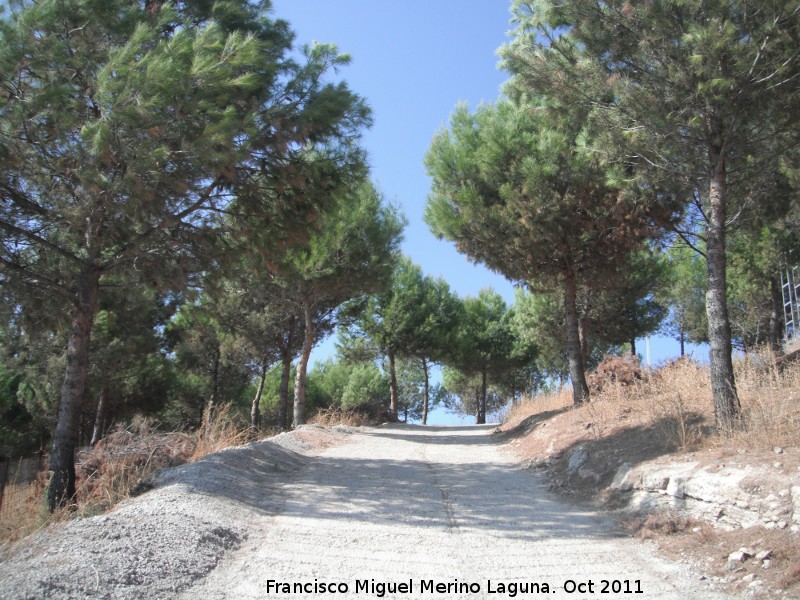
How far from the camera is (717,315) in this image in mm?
6980

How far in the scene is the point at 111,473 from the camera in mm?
7160

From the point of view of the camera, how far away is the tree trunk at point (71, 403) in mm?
6668

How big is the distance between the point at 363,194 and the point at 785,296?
12905 mm

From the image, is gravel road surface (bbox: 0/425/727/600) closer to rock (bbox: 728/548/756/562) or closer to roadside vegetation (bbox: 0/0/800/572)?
rock (bbox: 728/548/756/562)

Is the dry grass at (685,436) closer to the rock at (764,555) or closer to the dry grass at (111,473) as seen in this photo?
the rock at (764,555)

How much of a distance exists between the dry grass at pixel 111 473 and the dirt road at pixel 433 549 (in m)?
1.76

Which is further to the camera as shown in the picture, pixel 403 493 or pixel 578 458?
pixel 578 458

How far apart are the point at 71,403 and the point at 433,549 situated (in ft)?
16.0

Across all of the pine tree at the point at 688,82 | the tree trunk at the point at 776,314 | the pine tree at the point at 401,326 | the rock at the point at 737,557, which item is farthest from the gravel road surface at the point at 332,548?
the pine tree at the point at 401,326

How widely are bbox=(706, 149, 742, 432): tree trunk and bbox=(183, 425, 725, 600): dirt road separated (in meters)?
2.02

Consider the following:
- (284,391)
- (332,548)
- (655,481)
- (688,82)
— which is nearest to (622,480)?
(655,481)

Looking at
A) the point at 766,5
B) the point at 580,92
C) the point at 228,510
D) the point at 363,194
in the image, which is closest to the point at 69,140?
the point at 228,510

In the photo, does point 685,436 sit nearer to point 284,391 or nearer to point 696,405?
point 696,405

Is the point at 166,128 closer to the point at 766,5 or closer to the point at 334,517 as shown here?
the point at 334,517
